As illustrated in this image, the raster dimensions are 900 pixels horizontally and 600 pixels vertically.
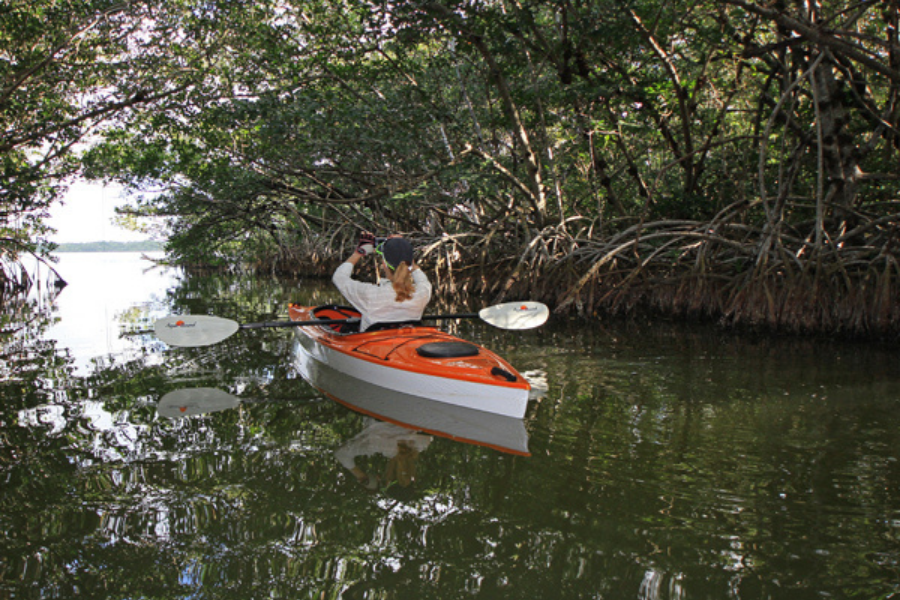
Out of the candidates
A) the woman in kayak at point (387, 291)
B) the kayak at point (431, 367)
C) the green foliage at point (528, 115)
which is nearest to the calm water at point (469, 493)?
the kayak at point (431, 367)

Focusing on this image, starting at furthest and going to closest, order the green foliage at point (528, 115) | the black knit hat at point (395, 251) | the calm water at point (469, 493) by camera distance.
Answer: the green foliage at point (528, 115) → the black knit hat at point (395, 251) → the calm water at point (469, 493)

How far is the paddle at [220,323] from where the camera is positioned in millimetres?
4785

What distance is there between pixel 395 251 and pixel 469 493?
2186mm

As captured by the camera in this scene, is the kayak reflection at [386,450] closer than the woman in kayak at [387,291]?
Yes

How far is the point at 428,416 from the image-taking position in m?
3.77

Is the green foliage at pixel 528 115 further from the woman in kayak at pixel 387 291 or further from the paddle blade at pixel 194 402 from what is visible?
the paddle blade at pixel 194 402

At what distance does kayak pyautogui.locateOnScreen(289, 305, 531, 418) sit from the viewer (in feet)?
12.0

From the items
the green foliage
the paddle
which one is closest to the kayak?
the paddle

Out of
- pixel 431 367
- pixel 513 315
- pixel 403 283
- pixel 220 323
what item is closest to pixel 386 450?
pixel 431 367

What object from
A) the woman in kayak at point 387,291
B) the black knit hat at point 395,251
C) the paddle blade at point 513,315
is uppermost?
the black knit hat at point 395,251

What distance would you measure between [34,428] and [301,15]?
834 cm

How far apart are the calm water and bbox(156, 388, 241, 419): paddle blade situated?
36 millimetres

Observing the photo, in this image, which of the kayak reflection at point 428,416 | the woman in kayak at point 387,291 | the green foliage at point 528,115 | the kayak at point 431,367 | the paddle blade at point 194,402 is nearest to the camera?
the kayak reflection at point 428,416

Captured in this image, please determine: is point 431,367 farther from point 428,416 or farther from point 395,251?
point 395,251
